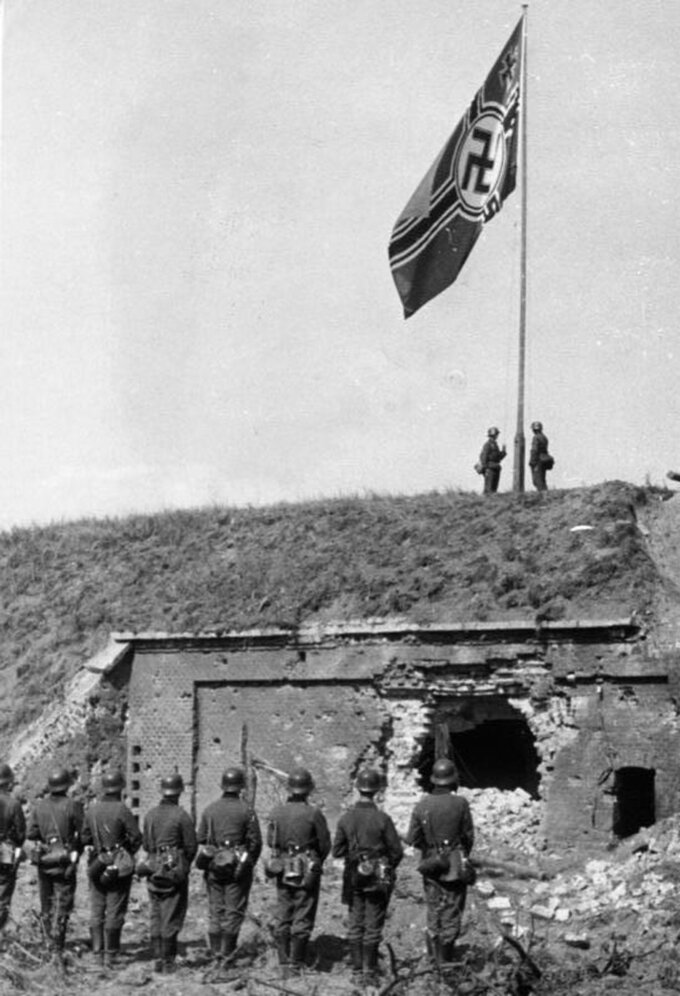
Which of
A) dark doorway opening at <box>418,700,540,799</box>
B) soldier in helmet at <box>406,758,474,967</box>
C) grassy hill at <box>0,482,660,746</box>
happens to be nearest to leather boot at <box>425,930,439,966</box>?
soldier in helmet at <box>406,758,474,967</box>

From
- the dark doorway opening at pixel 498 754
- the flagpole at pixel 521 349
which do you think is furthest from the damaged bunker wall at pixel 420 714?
the flagpole at pixel 521 349

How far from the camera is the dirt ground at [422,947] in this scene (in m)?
12.3

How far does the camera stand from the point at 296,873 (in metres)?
13.2

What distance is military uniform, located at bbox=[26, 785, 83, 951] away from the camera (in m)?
13.7

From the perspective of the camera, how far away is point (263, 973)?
13.2 metres

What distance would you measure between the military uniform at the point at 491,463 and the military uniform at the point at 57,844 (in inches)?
488

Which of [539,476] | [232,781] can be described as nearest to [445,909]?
[232,781]

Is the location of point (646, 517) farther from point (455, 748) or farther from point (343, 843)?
point (343, 843)

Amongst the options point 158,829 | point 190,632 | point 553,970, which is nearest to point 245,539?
point 190,632

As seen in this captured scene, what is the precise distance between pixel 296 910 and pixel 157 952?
133 cm

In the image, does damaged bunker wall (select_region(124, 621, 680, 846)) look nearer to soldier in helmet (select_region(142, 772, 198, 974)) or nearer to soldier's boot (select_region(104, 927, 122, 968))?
soldier in helmet (select_region(142, 772, 198, 974))

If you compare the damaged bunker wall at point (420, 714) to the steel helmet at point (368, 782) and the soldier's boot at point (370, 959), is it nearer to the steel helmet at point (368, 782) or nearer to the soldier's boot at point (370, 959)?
the steel helmet at point (368, 782)

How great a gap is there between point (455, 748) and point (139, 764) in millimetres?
4402

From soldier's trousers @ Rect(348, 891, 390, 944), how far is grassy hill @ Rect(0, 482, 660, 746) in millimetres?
6355
